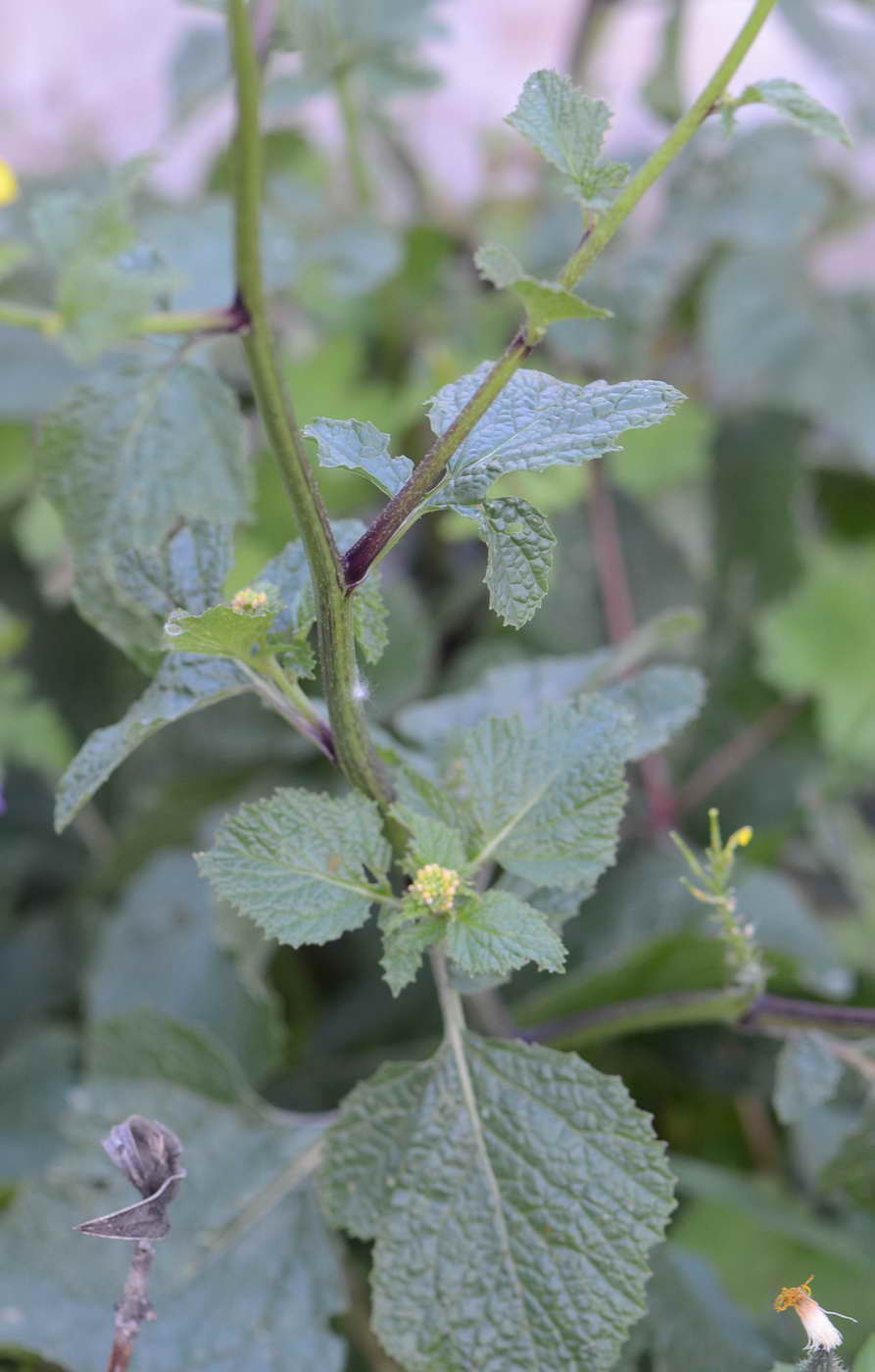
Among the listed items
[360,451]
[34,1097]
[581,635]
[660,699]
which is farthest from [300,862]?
[581,635]

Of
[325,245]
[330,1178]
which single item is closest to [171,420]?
[330,1178]

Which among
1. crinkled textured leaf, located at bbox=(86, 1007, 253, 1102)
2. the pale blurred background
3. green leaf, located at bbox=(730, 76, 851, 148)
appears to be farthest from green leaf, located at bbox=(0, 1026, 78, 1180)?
the pale blurred background

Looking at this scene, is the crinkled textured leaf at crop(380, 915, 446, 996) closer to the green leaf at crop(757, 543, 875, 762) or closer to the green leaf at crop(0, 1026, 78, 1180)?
the green leaf at crop(0, 1026, 78, 1180)

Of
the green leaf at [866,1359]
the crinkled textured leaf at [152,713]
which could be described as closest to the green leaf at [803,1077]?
the green leaf at [866,1359]

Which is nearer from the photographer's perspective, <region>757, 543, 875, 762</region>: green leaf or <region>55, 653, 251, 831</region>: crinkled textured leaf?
<region>55, 653, 251, 831</region>: crinkled textured leaf

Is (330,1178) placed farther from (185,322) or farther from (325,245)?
(325,245)

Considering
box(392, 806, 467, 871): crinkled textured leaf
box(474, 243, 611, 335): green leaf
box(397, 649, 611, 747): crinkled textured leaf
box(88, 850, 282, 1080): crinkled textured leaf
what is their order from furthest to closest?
box(88, 850, 282, 1080): crinkled textured leaf
box(397, 649, 611, 747): crinkled textured leaf
box(392, 806, 467, 871): crinkled textured leaf
box(474, 243, 611, 335): green leaf
